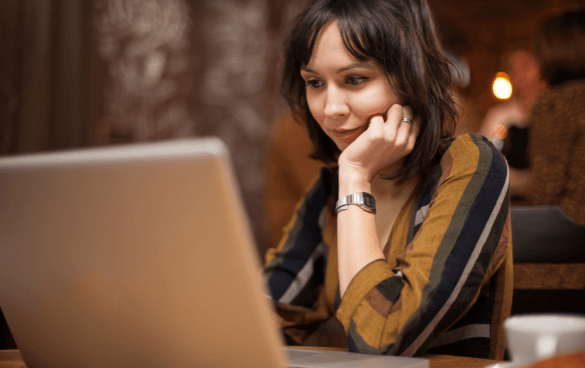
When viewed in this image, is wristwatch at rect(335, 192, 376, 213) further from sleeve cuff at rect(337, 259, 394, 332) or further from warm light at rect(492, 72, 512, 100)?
warm light at rect(492, 72, 512, 100)

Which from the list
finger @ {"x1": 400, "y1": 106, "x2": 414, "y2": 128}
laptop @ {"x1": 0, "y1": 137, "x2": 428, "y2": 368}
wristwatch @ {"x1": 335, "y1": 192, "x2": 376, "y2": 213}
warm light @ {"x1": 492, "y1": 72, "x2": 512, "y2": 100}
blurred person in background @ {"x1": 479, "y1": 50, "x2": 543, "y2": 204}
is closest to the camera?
laptop @ {"x1": 0, "y1": 137, "x2": 428, "y2": 368}

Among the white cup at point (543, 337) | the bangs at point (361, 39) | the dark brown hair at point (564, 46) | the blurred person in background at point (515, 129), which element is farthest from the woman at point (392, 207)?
the dark brown hair at point (564, 46)

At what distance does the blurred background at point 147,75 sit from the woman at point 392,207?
2.78ft

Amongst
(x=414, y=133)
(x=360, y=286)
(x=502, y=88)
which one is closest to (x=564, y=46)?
(x=414, y=133)

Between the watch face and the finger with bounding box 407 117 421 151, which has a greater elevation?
the finger with bounding box 407 117 421 151

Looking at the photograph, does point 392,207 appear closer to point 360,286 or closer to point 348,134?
point 348,134

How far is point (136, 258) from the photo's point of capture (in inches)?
19.5

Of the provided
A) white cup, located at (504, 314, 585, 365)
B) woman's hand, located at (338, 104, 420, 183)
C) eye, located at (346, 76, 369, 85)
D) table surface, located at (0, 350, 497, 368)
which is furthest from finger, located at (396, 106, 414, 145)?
white cup, located at (504, 314, 585, 365)

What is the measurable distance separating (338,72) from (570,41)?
1259mm

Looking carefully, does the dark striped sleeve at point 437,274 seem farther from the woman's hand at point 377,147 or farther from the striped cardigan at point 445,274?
the woman's hand at point 377,147

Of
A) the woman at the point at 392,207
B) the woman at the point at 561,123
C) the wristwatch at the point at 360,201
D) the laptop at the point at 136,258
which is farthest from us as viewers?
the woman at the point at 561,123

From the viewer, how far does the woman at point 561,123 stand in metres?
1.74

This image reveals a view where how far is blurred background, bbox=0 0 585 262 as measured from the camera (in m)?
2.05

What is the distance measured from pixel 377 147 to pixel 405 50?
0.19 metres
